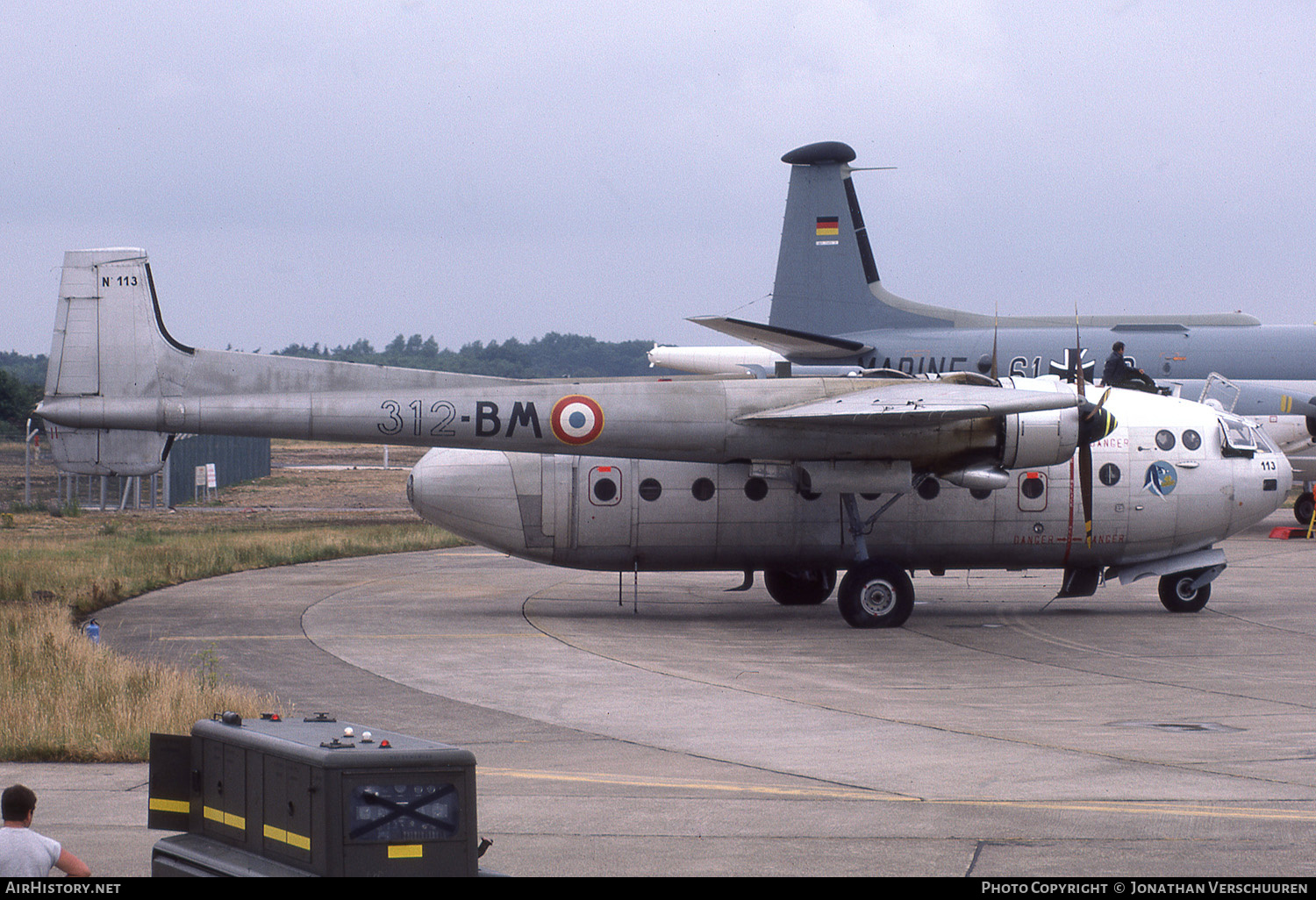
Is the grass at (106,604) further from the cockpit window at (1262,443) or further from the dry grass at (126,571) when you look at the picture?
the cockpit window at (1262,443)

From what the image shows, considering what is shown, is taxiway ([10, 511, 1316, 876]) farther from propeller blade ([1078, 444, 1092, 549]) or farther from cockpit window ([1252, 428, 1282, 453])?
cockpit window ([1252, 428, 1282, 453])

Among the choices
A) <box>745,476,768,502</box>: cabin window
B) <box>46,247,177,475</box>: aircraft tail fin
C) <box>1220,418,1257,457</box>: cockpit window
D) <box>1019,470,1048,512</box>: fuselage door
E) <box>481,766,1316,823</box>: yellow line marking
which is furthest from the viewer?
<box>1220,418,1257,457</box>: cockpit window

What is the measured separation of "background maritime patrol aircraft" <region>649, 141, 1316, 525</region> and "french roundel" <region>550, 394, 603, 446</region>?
1816cm

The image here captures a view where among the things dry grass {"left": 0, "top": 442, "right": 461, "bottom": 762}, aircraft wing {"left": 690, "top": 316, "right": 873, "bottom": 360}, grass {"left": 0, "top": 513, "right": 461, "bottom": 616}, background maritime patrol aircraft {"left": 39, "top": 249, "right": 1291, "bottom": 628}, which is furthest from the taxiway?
aircraft wing {"left": 690, "top": 316, "right": 873, "bottom": 360}

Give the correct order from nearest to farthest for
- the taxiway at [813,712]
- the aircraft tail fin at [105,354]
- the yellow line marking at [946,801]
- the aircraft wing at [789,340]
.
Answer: the taxiway at [813,712], the yellow line marking at [946,801], the aircraft tail fin at [105,354], the aircraft wing at [789,340]

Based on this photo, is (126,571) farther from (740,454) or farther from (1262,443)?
(1262,443)

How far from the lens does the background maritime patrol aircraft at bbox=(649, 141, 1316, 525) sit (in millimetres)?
41750

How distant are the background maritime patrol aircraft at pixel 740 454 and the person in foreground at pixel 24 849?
1452cm

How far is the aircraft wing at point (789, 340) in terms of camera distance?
41156 millimetres

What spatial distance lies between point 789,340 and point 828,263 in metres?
5.62

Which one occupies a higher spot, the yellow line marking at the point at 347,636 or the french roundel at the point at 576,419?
the french roundel at the point at 576,419

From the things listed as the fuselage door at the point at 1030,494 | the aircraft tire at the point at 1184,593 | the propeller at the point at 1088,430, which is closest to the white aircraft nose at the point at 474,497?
the fuselage door at the point at 1030,494

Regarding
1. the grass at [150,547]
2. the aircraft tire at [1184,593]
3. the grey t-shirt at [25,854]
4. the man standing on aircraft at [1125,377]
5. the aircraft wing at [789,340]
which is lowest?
the grass at [150,547]

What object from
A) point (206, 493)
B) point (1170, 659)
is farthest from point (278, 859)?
point (206, 493)
